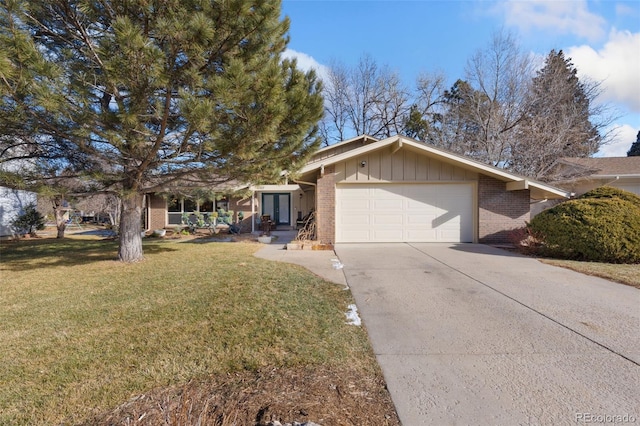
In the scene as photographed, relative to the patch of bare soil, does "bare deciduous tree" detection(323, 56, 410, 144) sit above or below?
above

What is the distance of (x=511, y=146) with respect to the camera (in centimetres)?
1565

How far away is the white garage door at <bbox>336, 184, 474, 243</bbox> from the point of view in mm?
10430

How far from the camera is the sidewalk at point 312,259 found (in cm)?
616

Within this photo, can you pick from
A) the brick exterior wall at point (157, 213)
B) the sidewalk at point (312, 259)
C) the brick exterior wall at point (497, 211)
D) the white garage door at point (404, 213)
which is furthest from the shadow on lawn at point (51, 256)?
the brick exterior wall at point (497, 211)

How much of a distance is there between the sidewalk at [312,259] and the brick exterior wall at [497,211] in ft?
17.8

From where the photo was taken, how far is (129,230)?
739 cm

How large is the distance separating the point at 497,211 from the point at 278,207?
38.3ft

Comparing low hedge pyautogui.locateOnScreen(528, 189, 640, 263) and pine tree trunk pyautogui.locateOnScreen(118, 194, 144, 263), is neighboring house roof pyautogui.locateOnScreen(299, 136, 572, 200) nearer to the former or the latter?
low hedge pyautogui.locateOnScreen(528, 189, 640, 263)

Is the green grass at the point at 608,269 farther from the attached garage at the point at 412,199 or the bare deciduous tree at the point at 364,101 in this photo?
the bare deciduous tree at the point at 364,101

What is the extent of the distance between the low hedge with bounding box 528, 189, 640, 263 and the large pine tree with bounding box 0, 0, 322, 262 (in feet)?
22.1

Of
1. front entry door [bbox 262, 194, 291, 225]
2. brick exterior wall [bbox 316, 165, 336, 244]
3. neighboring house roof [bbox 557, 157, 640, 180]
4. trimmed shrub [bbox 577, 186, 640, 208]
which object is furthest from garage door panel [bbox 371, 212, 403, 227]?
neighboring house roof [bbox 557, 157, 640, 180]

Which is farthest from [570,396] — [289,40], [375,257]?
[289,40]

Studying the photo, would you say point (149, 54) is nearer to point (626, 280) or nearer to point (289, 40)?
point (289, 40)

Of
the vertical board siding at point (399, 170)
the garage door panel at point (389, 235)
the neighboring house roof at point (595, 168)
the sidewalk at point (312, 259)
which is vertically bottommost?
the sidewalk at point (312, 259)
